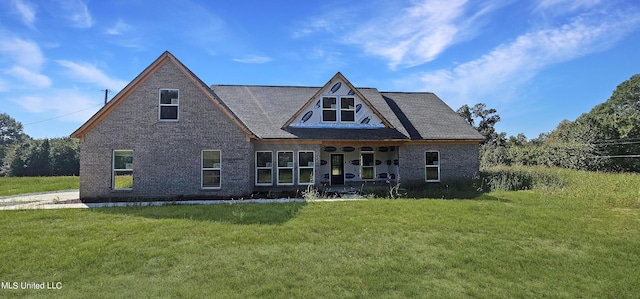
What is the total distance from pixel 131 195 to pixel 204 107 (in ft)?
15.6

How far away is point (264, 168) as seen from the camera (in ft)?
53.9

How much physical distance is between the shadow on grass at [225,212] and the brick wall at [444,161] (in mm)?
7807

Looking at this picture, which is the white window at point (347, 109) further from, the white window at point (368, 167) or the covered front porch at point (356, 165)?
the white window at point (368, 167)

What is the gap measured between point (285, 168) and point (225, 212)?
249 inches

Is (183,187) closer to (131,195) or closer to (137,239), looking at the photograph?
(131,195)

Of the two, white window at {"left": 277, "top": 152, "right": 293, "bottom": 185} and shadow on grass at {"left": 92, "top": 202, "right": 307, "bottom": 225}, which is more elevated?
white window at {"left": 277, "top": 152, "right": 293, "bottom": 185}

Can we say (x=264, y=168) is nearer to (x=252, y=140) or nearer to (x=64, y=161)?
(x=252, y=140)

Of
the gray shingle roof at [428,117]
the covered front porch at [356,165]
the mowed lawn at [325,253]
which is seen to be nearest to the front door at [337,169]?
the covered front porch at [356,165]

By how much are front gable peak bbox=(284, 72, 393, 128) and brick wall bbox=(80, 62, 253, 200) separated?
13.5ft

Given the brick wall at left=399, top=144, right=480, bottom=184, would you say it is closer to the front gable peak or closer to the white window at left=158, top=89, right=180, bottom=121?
the front gable peak

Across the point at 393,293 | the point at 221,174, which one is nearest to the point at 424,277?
the point at 393,293

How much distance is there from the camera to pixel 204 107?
14.5 m

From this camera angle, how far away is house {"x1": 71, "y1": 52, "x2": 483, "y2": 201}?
14.0 meters

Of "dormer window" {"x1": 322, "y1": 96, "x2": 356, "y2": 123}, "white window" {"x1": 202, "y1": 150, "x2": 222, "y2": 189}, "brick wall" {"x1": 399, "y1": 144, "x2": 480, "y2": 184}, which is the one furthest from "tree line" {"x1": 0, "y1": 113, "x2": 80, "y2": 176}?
"brick wall" {"x1": 399, "y1": 144, "x2": 480, "y2": 184}
